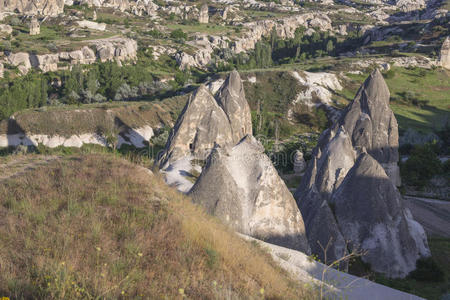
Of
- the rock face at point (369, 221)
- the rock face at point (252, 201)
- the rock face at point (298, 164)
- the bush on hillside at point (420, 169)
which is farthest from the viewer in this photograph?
the rock face at point (298, 164)

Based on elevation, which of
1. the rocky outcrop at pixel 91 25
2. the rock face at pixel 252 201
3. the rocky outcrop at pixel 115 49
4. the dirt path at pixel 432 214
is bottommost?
the dirt path at pixel 432 214

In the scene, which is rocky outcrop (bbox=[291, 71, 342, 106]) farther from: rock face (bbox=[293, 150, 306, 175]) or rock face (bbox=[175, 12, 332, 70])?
rock face (bbox=[175, 12, 332, 70])

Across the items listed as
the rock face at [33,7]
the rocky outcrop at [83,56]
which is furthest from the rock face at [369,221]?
the rock face at [33,7]

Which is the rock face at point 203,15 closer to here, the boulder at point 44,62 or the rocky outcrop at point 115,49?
the rocky outcrop at point 115,49

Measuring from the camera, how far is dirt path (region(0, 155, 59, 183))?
8883 mm

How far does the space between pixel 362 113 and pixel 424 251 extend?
13.3 meters

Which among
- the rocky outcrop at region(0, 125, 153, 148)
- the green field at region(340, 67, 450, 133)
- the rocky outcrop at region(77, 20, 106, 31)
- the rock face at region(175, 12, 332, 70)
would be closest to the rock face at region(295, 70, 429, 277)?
the rocky outcrop at region(0, 125, 153, 148)

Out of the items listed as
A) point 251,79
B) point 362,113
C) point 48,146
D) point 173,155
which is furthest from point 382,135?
point 251,79

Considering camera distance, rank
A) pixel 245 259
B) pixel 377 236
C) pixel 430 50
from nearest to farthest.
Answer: pixel 245 259, pixel 377 236, pixel 430 50

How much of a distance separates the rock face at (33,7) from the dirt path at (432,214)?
5481 inches

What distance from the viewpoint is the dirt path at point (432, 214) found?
23375 millimetres

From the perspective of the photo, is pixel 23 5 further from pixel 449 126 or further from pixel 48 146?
pixel 449 126

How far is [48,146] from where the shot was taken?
38719mm

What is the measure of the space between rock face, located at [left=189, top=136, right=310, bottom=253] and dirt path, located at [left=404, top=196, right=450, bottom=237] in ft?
48.5
